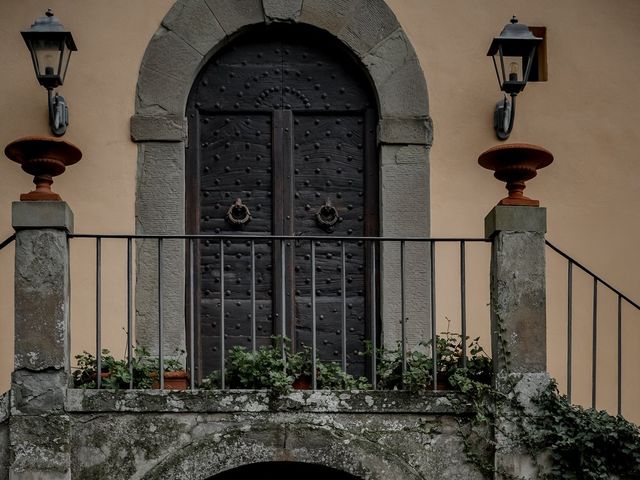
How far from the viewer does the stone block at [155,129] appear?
9.36 m

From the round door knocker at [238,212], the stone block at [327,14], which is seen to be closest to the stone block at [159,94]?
the round door knocker at [238,212]

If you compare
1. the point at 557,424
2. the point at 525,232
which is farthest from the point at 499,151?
the point at 557,424

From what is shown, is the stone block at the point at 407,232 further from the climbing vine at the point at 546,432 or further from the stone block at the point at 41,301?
the stone block at the point at 41,301

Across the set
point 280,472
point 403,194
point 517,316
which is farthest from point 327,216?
point 517,316

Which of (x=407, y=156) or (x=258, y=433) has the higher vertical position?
(x=407, y=156)

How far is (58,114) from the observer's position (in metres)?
9.30

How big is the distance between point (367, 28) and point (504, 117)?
1206 millimetres

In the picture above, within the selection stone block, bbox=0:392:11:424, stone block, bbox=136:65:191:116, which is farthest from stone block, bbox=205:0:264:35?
stone block, bbox=0:392:11:424

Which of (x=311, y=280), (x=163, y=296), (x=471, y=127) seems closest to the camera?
(x=311, y=280)

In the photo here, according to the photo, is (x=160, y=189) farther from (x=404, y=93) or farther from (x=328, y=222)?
(x=404, y=93)

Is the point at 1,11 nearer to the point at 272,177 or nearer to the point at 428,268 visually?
the point at 272,177

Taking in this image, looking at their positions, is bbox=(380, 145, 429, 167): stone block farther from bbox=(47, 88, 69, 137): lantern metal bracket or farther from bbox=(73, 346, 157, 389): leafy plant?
bbox=(73, 346, 157, 389): leafy plant

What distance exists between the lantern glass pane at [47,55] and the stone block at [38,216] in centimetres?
157

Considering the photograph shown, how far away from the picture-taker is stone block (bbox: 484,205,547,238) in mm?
7918
